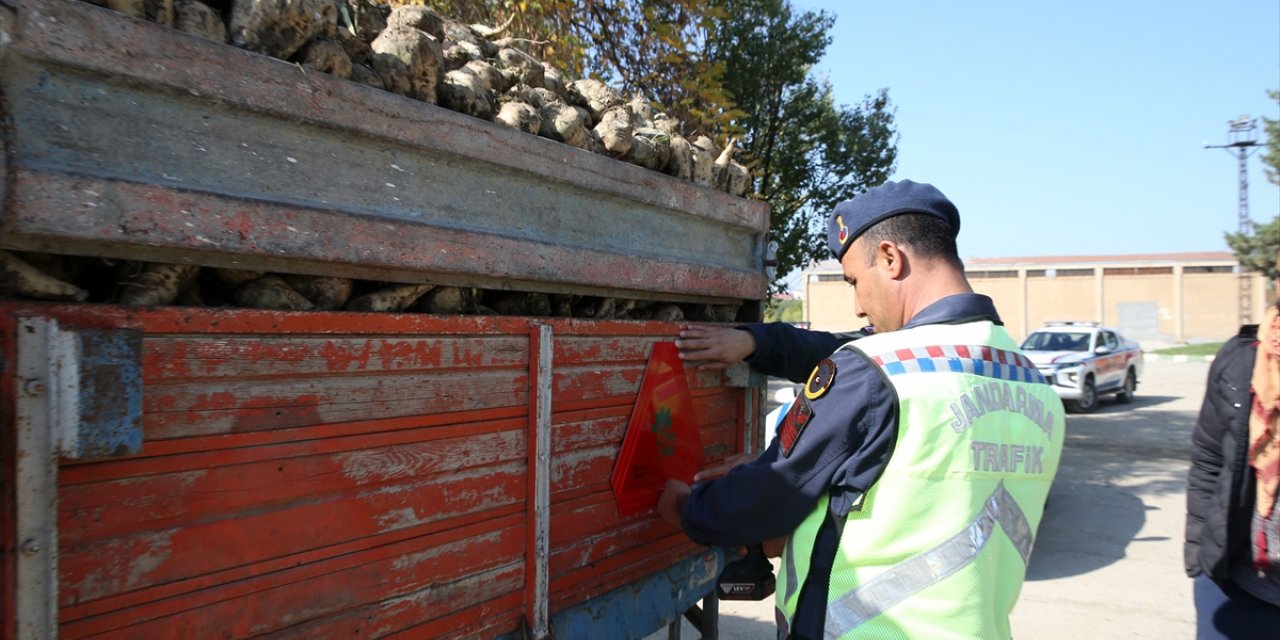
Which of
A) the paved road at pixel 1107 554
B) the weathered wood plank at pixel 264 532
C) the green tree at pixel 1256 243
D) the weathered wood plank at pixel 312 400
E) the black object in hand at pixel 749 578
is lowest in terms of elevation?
the paved road at pixel 1107 554

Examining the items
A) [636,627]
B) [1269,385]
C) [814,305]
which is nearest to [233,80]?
[636,627]

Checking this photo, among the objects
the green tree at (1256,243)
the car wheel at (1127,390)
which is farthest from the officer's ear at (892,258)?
the green tree at (1256,243)

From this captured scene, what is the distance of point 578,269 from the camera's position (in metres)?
2.06

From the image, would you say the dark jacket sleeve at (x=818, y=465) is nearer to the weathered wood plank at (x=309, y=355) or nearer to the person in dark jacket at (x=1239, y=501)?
the weathered wood plank at (x=309, y=355)

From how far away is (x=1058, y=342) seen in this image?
16.2m

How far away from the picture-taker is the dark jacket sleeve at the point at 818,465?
5.52 feet

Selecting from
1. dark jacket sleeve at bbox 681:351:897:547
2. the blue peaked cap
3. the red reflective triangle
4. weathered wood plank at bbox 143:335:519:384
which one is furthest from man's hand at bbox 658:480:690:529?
the blue peaked cap

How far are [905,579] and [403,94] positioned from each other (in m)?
1.57

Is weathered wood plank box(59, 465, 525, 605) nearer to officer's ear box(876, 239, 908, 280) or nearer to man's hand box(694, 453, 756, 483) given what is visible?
man's hand box(694, 453, 756, 483)

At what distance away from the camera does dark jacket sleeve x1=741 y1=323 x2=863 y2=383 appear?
2686 mm

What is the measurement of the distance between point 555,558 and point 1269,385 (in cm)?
245

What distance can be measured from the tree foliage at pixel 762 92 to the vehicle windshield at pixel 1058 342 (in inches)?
260

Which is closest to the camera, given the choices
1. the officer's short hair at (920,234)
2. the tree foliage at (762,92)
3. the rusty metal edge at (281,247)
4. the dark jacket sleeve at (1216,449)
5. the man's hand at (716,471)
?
the rusty metal edge at (281,247)

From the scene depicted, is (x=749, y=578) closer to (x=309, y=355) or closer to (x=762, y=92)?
(x=309, y=355)
